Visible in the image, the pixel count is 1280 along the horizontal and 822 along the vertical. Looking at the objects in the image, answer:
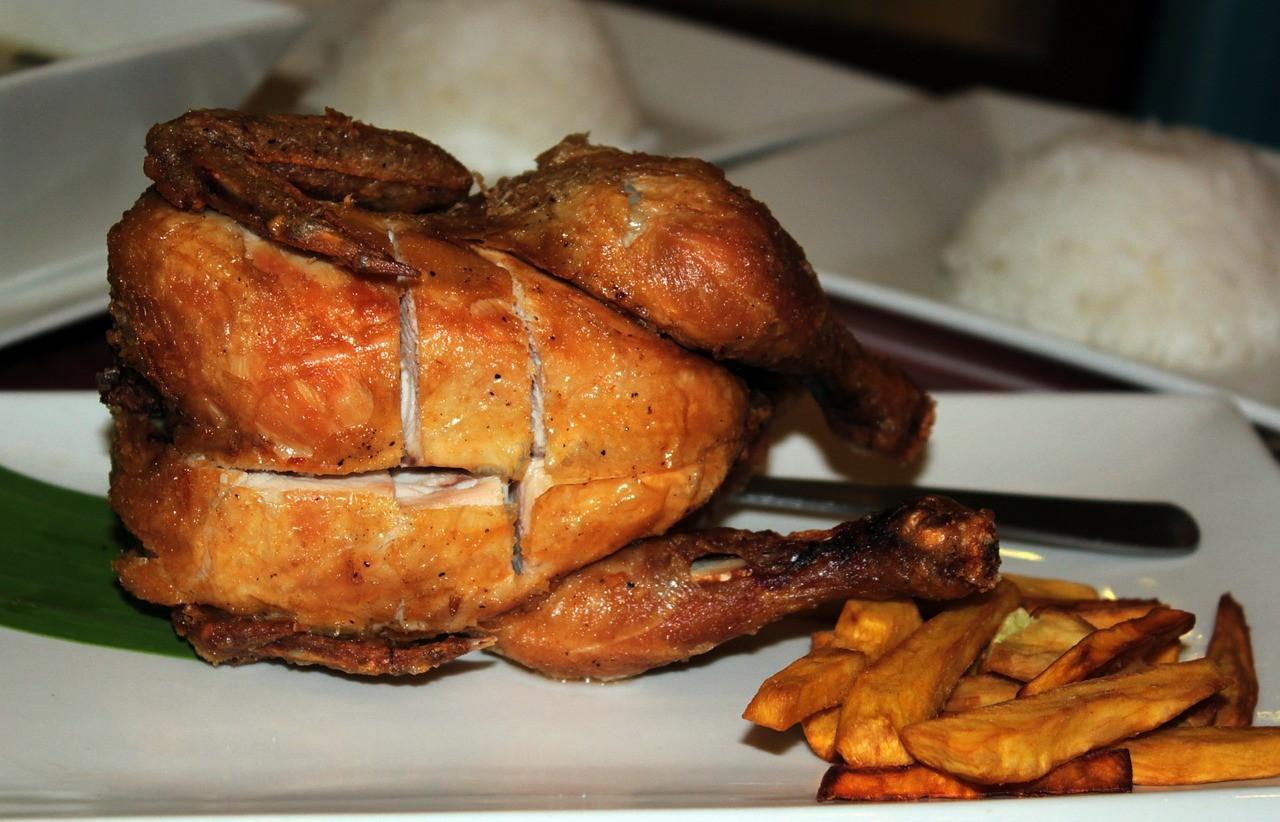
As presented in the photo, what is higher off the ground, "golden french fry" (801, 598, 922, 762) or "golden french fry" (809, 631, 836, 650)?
"golden french fry" (801, 598, 922, 762)

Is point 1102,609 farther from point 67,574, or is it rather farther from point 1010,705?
point 67,574

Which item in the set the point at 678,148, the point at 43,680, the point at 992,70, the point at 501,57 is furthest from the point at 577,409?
the point at 992,70

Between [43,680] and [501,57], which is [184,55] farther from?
[43,680]

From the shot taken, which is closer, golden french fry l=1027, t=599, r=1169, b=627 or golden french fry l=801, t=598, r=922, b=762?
golden french fry l=801, t=598, r=922, b=762

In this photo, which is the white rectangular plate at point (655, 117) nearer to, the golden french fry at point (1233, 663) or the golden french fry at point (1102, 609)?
the golden french fry at point (1102, 609)

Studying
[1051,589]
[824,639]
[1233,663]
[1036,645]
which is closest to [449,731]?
[824,639]

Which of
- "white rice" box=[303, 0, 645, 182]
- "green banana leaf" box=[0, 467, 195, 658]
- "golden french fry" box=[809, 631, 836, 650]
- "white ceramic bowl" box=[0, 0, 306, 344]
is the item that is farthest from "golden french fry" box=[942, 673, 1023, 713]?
"white rice" box=[303, 0, 645, 182]

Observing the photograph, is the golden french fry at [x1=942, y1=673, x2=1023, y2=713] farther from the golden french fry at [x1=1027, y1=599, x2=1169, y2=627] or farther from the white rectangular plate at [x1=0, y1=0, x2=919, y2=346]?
the white rectangular plate at [x1=0, y1=0, x2=919, y2=346]
